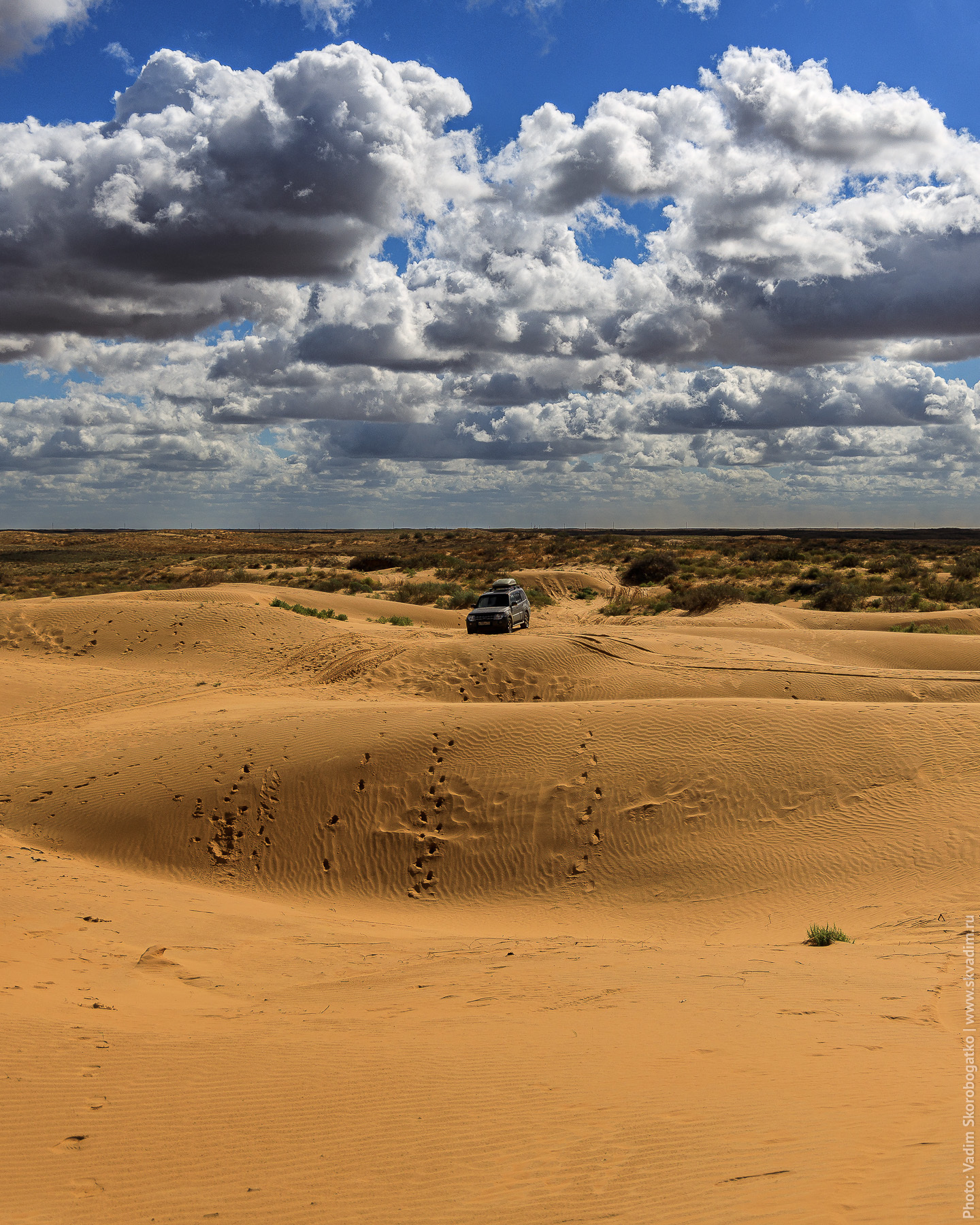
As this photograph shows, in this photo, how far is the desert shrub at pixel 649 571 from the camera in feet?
181

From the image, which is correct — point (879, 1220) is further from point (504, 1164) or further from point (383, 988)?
point (383, 988)

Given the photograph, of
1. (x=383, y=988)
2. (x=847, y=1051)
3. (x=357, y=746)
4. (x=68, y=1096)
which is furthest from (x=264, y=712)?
(x=847, y=1051)

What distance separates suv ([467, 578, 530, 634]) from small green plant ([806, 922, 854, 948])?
20.6 meters

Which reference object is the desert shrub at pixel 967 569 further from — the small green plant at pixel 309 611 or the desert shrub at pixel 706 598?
the small green plant at pixel 309 611

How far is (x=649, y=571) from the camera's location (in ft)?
183

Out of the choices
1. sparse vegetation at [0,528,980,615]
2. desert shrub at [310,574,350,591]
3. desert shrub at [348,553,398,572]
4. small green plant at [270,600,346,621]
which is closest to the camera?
small green plant at [270,600,346,621]

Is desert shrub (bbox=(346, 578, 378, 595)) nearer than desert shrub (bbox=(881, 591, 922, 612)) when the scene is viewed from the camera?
No

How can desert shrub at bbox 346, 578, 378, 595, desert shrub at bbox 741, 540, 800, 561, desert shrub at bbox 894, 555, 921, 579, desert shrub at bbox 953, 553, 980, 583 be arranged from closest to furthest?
desert shrub at bbox 953, 553, 980, 583
desert shrub at bbox 894, 555, 921, 579
desert shrub at bbox 346, 578, 378, 595
desert shrub at bbox 741, 540, 800, 561

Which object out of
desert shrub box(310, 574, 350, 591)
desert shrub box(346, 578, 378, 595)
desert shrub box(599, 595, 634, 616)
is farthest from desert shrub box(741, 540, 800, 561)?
desert shrub box(310, 574, 350, 591)

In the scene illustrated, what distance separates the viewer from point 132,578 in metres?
60.1

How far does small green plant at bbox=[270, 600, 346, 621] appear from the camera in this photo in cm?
3553

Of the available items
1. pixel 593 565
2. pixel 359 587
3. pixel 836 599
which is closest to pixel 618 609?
pixel 836 599

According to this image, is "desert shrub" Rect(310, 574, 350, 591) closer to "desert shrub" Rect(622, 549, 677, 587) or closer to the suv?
"desert shrub" Rect(622, 549, 677, 587)

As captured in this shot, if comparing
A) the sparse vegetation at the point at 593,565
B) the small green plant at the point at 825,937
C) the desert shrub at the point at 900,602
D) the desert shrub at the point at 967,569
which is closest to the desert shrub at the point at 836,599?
the sparse vegetation at the point at 593,565
